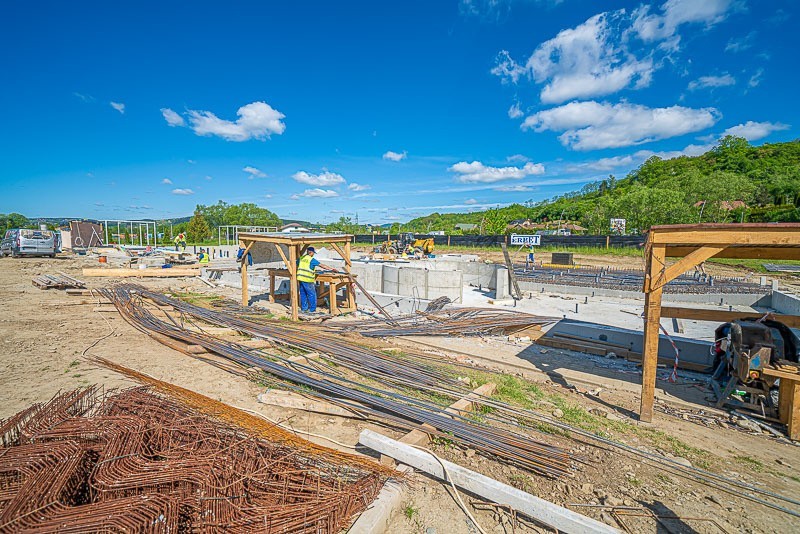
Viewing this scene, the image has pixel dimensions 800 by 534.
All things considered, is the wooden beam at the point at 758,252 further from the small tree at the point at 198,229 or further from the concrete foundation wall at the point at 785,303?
the small tree at the point at 198,229

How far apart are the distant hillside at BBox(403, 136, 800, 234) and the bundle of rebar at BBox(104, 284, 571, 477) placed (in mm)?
39702

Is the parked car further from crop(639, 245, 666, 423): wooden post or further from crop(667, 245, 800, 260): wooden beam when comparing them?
crop(667, 245, 800, 260): wooden beam

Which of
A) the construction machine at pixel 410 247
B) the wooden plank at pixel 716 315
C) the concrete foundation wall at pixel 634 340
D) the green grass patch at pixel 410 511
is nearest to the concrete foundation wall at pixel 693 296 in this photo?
the concrete foundation wall at pixel 634 340

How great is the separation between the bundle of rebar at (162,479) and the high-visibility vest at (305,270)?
269 inches

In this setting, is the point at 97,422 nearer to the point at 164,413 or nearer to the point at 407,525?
the point at 164,413

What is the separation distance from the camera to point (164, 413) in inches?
150

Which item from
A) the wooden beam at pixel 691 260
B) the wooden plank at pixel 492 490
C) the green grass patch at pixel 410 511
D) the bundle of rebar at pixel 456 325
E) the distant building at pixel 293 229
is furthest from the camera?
the distant building at pixel 293 229

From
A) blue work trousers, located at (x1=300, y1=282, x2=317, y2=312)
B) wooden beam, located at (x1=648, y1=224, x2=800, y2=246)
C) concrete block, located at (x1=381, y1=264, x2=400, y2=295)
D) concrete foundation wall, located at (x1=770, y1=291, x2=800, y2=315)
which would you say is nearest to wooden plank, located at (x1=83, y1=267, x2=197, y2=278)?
blue work trousers, located at (x1=300, y1=282, x2=317, y2=312)

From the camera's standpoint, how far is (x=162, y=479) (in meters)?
2.67

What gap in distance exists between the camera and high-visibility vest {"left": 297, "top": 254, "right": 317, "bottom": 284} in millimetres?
10352

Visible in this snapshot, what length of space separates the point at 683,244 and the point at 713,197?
47.3m

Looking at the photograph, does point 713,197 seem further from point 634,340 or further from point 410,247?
point 634,340

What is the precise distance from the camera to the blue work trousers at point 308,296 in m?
10.6

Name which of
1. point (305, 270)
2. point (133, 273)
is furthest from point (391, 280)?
point (133, 273)
